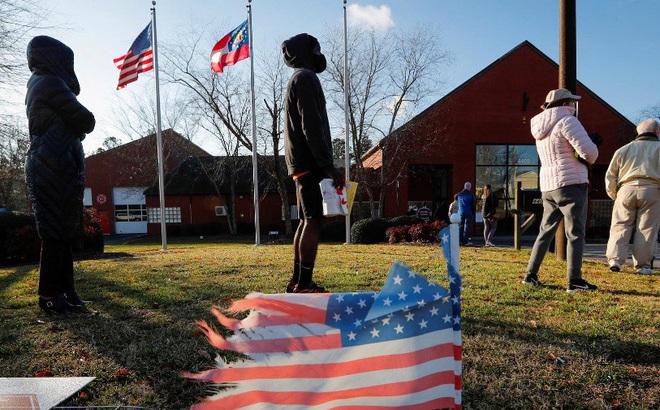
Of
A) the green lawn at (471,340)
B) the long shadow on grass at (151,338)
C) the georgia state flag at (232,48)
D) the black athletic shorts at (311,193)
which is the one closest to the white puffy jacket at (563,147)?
the green lawn at (471,340)

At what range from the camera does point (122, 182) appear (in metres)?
36.6

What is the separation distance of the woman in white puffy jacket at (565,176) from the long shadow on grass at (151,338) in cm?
348

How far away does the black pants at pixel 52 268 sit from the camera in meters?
3.36

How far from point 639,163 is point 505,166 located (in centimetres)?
1530

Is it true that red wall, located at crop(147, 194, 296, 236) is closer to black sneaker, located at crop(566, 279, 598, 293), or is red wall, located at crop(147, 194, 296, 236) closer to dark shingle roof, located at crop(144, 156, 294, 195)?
dark shingle roof, located at crop(144, 156, 294, 195)

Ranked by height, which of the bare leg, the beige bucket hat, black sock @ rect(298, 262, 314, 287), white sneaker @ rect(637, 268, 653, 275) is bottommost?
white sneaker @ rect(637, 268, 653, 275)

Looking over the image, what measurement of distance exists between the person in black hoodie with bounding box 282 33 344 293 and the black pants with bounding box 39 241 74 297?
198cm

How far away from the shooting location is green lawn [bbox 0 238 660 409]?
2.01 meters

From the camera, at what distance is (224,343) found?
1438 mm

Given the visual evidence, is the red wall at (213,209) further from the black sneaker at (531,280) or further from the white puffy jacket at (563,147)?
the white puffy jacket at (563,147)

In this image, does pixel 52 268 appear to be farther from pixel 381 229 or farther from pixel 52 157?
pixel 381 229

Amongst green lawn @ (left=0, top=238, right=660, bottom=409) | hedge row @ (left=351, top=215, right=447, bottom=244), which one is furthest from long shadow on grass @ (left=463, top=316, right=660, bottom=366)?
hedge row @ (left=351, top=215, right=447, bottom=244)

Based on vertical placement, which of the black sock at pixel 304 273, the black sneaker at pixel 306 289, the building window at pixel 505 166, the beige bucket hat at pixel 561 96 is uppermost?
the building window at pixel 505 166

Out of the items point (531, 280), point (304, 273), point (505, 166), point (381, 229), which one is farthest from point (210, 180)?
point (304, 273)
